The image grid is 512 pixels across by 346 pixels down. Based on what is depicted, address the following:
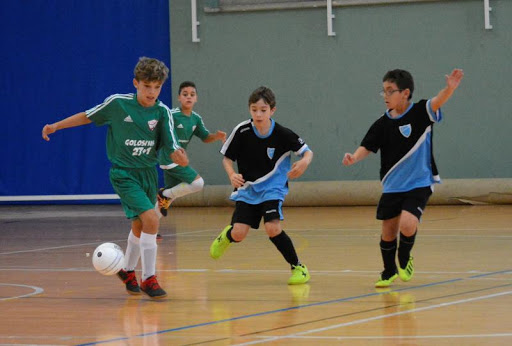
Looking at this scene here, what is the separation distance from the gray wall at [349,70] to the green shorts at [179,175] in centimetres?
540

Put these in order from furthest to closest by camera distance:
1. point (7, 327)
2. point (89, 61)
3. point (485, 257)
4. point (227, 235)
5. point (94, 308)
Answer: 1. point (89, 61)
2. point (485, 257)
3. point (227, 235)
4. point (94, 308)
5. point (7, 327)

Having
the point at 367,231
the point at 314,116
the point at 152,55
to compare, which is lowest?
the point at 367,231

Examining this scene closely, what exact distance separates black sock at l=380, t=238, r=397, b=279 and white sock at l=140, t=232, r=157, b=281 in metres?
1.54

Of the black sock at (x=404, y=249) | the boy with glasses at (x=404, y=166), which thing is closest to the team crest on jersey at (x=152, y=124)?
the boy with glasses at (x=404, y=166)

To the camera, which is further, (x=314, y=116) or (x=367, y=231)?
(x=314, y=116)

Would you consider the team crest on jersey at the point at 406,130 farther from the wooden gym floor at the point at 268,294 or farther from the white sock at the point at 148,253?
the white sock at the point at 148,253

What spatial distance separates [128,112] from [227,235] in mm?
1286

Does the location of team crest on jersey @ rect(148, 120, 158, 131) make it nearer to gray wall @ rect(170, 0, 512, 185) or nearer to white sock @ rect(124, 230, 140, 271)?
white sock @ rect(124, 230, 140, 271)

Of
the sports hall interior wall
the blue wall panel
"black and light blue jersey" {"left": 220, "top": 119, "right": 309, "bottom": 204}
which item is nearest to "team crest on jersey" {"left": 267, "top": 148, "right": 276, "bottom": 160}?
"black and light blue jersey" {"left": 220, "top": 119, "right": 309, "bottom": 204}

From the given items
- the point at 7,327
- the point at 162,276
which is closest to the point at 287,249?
the point at 162,276

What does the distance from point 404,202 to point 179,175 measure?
15.3ft

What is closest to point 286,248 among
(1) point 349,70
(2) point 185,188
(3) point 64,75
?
(2) point 185,188

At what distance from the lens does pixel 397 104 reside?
261 inches

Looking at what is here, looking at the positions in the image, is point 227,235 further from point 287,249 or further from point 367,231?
point 367,231
